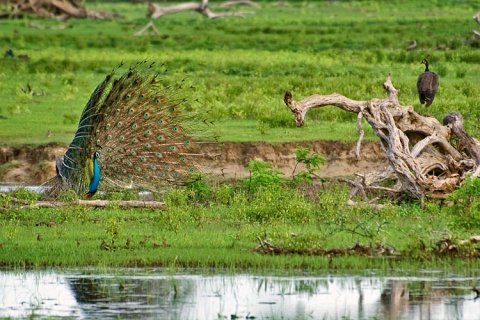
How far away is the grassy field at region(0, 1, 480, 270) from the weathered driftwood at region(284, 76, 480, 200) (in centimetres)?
36

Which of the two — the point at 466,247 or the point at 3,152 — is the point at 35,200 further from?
the point at 466,247

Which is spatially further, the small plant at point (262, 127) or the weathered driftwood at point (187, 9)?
the weathered driftwood at point (187, 9)

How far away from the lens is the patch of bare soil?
1711 cm

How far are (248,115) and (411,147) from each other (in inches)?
226

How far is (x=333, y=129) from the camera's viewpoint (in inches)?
715

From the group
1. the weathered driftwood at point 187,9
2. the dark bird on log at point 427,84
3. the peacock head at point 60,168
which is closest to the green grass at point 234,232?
the peacock head at point 60,168

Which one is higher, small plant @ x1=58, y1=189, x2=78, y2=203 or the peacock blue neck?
the peacock blue neck

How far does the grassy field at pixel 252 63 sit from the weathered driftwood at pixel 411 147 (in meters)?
3.44

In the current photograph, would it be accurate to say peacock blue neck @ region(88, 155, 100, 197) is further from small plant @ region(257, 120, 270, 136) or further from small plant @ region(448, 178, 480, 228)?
small plant @ region(448, 178, 480, 228)

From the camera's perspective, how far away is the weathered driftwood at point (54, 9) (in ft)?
151

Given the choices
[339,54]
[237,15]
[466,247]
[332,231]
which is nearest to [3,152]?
[332,231]

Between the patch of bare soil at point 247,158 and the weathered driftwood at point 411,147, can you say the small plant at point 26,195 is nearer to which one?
the patch of bare soil at point 247,158

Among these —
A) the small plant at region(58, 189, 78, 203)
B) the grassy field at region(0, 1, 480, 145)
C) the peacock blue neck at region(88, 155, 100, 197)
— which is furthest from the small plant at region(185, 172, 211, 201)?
the grassy field at region(0, 1, 480, 145)

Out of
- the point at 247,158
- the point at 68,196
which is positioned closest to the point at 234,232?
the point at 68,196
